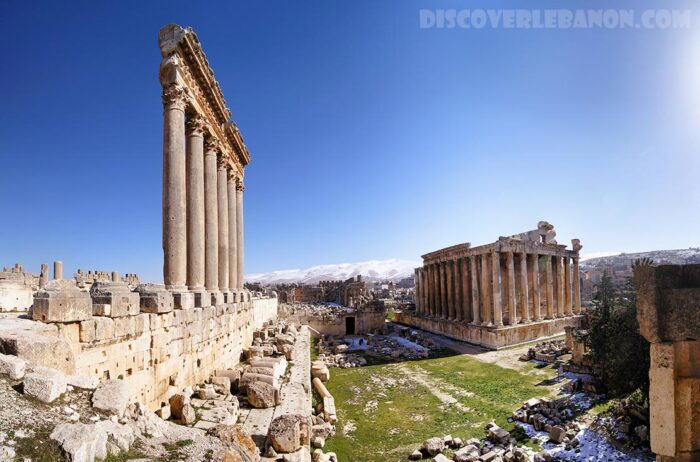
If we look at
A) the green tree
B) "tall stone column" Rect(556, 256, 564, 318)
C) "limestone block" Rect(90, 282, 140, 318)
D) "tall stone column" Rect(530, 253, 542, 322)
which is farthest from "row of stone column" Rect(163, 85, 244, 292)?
"tall stone column" Rect(556, 256, 564, 318)

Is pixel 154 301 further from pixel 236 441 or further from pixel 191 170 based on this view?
pixel 191 170

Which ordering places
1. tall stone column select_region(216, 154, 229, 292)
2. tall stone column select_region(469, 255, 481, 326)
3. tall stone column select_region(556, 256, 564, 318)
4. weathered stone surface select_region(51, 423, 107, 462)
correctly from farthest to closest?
tall stone column select_region(556, 256, 564, 318)
tall stone column select_region(469, 255, 481, 326)
tall stone column select_region(216, 154, 229, 292)
weathered stone surface select_region(51, 423, 107, 462)

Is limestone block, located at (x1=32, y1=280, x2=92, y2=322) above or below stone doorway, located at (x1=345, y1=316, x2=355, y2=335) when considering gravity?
above

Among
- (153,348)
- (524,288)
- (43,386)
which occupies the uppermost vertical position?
(43,386)

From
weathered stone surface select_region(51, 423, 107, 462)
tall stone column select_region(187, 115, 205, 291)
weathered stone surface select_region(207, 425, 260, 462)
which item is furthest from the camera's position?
tall stone column select_region(187, 115, 205, 291)

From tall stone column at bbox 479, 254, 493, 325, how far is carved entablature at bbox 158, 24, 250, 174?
20055mm

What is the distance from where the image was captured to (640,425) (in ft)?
34.7

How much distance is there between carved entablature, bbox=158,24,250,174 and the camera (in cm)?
1095

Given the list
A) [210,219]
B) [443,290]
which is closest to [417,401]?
[210,219]

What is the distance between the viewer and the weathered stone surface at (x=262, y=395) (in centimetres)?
895

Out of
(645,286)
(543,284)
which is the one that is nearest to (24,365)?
(645,286)

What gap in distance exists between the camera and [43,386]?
3650 mm

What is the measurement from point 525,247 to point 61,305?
29.7 m

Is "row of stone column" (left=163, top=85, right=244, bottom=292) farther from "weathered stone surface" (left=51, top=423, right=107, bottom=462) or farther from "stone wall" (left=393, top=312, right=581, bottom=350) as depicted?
"stone wall" (left=393, top=312, right=581, bottom=350)
